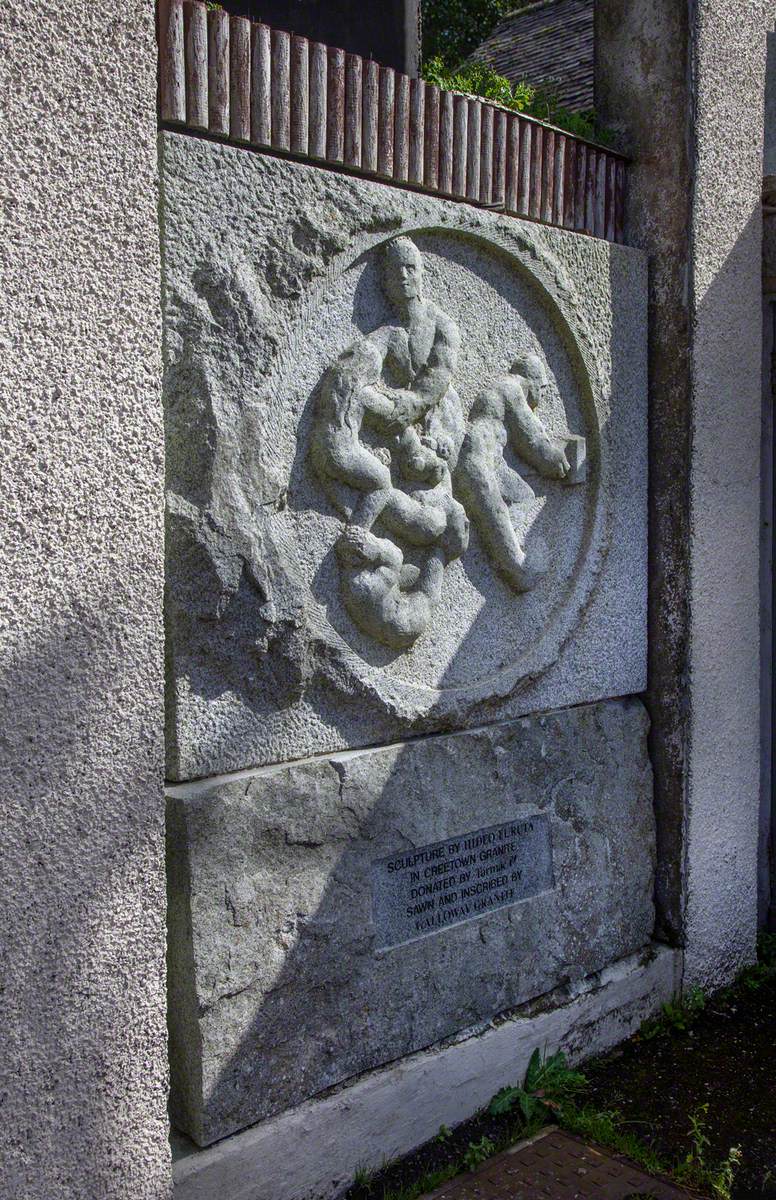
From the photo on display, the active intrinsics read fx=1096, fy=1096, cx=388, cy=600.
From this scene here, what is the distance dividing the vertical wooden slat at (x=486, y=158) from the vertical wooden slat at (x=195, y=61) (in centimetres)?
91

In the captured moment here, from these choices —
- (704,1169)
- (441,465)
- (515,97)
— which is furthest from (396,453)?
(704,1169)

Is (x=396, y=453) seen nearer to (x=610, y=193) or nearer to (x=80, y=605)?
(x=80, y=605)

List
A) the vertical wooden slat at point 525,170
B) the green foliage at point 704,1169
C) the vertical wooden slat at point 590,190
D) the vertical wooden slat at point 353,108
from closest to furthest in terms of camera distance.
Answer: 1. the vertical wooden slat at point 353,108
2. the green foliage at point 704,1169
3. the vertical wooden slat at point 525,170
4. the vertical wooden slat at point 590,190

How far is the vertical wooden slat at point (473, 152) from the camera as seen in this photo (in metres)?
2.85

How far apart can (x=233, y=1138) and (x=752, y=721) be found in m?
2.19

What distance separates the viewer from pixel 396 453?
2.67m

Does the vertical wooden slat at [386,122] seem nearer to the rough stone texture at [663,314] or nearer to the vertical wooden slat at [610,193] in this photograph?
the vertical wooden slat at [610,193]

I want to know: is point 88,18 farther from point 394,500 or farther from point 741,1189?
point 741,1189

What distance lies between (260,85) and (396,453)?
2.83 feet

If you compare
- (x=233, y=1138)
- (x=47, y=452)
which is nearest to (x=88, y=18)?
(x=47, y=452)

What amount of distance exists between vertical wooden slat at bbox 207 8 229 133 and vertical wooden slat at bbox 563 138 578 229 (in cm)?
123

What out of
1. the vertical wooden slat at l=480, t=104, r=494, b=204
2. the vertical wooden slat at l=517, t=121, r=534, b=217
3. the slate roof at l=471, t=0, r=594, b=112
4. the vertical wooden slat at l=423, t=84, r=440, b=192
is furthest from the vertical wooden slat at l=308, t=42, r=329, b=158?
Answer: the slate roof at l=471, t=0, r=594, b=112

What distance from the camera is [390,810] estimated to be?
267 cm

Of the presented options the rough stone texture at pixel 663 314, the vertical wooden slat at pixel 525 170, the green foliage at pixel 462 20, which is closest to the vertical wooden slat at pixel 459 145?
the vertical wooden slat at pixel 525 170
